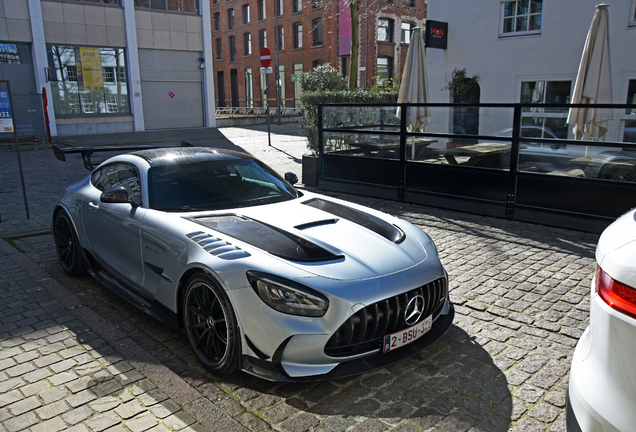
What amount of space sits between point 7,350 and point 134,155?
2.03 metres

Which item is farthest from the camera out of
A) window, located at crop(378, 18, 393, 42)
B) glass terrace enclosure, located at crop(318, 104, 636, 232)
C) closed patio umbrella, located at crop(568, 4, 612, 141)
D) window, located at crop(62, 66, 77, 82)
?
window, located at crop(378, 18, 393, 42)

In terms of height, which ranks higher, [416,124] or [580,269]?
[416,124]

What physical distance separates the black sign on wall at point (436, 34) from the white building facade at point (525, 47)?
0.77ft

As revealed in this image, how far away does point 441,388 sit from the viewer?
338 centimetres

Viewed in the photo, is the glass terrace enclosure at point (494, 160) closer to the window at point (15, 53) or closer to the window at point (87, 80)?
the window at point (87, 80)

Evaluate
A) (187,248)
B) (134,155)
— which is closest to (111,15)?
(134,155)

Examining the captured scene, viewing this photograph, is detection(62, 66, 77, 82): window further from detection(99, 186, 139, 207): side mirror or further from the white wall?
detection(99, 186, 139, 207): side mirror

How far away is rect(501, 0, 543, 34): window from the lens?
15.1 m

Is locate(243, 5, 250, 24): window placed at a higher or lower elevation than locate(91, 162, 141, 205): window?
higher

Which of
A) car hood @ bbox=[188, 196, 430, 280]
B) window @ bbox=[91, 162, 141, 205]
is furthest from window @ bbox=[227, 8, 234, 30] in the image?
car hood @ bbox=[188, 196, 430, 280]

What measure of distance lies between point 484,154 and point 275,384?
5696 mm

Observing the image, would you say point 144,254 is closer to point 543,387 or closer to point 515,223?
point 543,387

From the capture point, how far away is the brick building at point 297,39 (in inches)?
1620

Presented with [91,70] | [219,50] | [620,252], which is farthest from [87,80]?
[219,50]
